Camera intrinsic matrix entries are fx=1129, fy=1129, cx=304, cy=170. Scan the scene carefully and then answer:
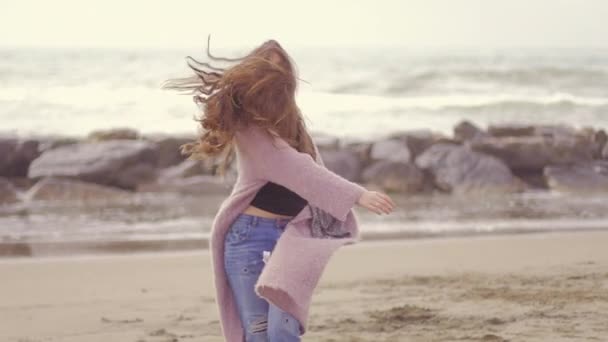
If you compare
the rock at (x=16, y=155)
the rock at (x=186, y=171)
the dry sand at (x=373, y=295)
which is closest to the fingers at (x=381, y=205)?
the dry sand at (x=373, y=295)

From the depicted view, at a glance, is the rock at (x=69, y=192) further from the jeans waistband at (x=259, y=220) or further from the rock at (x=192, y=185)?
the jeans waistband at (x=259, y=220)

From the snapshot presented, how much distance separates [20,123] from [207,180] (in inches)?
410

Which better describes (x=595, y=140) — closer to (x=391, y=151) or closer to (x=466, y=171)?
(x=391, y=151)

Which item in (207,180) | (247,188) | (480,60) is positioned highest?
(247,188)

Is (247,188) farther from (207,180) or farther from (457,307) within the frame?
(207,180)

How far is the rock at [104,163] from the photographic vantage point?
16734 mm

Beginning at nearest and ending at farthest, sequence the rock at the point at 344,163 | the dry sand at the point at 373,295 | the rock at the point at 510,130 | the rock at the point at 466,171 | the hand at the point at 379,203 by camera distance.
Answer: the hand at the point at 379,203 < the dry sand at the point at 373,295 < the rock at the point at 466,171 < the rock at the point at 344,163 < the rock at the point at 510,130

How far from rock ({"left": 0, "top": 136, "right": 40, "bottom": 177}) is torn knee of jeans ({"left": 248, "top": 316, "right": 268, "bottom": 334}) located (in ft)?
46.4

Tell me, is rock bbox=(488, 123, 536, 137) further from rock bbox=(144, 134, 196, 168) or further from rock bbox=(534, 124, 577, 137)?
rock bbox=(144, 134, 196, 168)

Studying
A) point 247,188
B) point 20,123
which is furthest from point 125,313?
point 20,123

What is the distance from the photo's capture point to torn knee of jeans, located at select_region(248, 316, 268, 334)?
13.9ft

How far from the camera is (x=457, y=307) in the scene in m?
7.04

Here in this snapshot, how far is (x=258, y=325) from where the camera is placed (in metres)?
4.25

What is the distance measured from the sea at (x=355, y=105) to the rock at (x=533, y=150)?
2.07 metres
